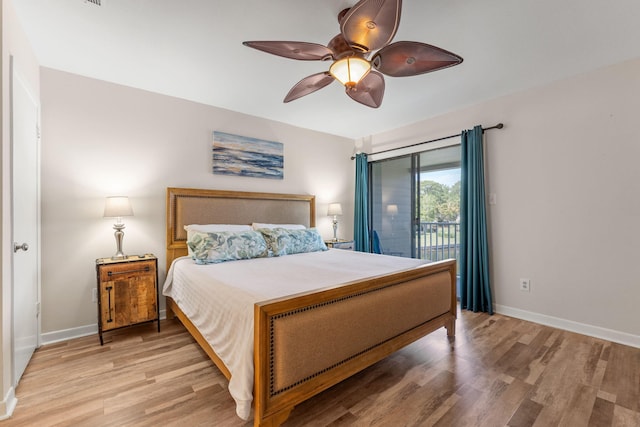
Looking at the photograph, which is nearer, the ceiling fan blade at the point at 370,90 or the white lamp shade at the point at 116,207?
the ceiling fan blade at the point at 370,90

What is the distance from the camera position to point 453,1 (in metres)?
1.82

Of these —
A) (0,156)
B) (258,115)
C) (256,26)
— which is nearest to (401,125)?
(258,115)

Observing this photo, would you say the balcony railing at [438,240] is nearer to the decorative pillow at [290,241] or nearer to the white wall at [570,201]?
the white wall at [570,201]

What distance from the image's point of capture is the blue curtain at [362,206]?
4836 millimetres

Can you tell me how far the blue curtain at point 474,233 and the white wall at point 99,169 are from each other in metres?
2.86

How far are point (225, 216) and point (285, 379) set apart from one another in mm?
2429

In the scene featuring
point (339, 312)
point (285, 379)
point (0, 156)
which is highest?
point (0, 156)

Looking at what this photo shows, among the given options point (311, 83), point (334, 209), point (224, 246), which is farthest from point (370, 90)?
point (334, 209)

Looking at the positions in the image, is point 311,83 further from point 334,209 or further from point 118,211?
point 334,209

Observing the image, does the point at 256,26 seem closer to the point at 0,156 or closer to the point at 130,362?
the point at 0,156

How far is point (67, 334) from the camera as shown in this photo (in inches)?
106

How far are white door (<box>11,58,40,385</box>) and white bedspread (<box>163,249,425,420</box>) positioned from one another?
3.29 feet

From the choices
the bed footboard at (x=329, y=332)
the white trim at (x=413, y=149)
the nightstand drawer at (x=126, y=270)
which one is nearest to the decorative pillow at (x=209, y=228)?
the nightstand drawer at (x=126, y=270)

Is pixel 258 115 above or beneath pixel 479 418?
above
